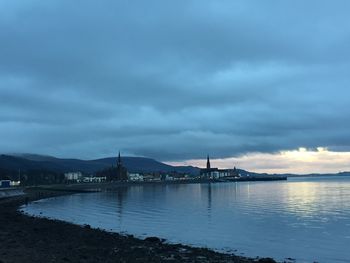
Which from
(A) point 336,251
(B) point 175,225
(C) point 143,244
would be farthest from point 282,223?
(C) point 143,244

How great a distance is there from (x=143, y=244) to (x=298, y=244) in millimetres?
12925

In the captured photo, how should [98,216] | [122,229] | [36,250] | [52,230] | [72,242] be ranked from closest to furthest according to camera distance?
[36,250], [72,242], [52,230], [122,229], [98,216]

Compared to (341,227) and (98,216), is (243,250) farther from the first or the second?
(98,216)

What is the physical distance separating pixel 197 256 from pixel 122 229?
20.7 meters

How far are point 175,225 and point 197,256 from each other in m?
23.1

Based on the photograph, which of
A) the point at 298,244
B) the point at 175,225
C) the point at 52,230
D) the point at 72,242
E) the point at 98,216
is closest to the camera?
the point at 72,242

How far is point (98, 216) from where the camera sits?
67.1 m

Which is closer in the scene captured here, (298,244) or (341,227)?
(298,244)

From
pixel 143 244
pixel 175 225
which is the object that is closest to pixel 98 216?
pixel 175 225

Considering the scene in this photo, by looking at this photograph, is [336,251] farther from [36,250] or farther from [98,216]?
[98,216]

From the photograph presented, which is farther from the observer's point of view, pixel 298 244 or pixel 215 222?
pixel 215 222

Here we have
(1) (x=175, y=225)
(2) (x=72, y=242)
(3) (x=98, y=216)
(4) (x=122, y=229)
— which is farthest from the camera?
(3) (x=98, y=216)

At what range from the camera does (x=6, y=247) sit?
28.9 meters

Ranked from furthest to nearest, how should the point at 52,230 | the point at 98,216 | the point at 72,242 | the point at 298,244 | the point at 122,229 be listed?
the point at 98,216 < the point at 122,229 < the point at 52,230 < the point at 298,244 < the point at 72,242
